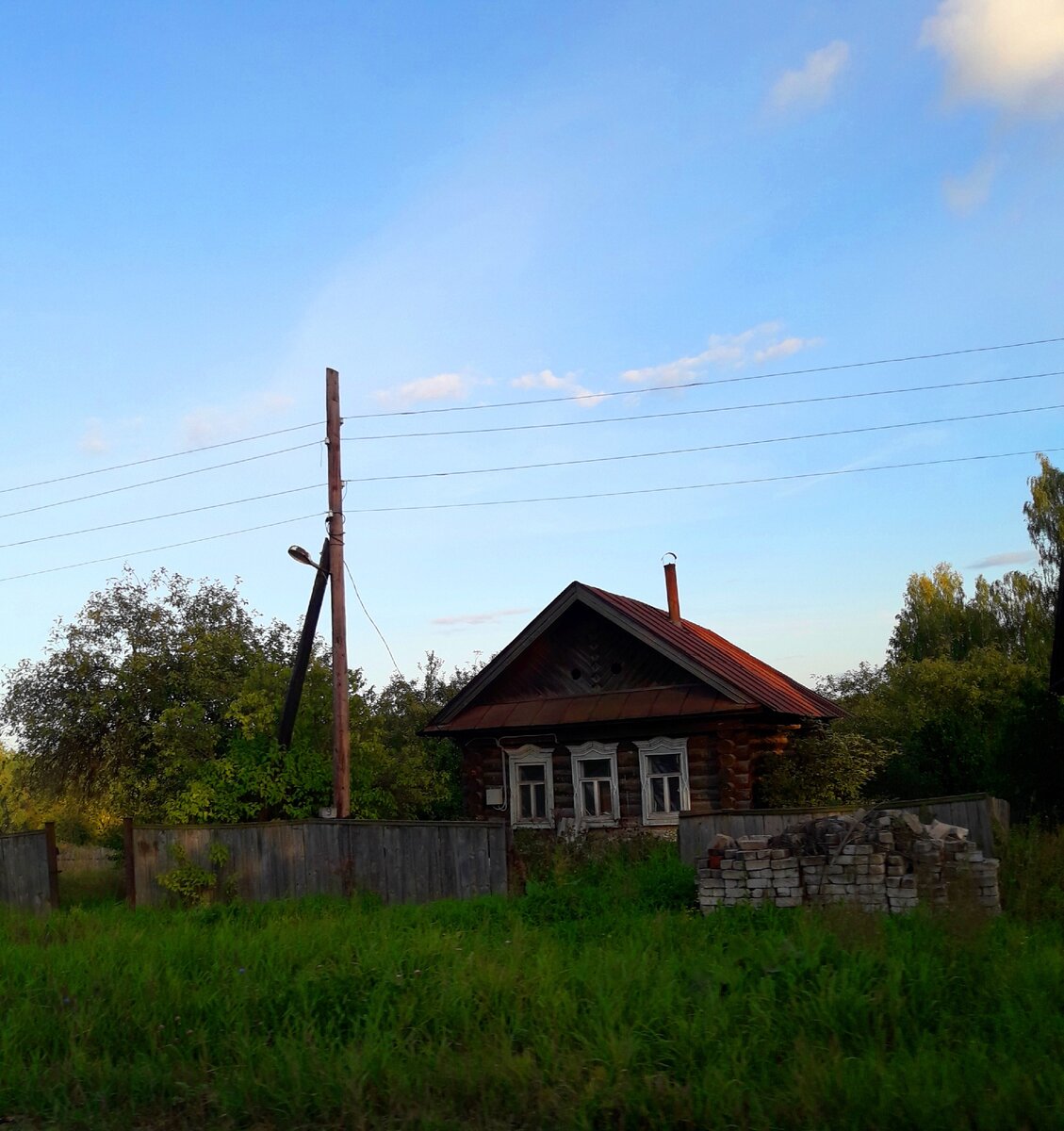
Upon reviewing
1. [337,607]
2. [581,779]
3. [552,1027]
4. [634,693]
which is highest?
[337,607]

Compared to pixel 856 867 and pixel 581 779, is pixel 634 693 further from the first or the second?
pixel 856 867

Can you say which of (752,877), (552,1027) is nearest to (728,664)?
(752,877)

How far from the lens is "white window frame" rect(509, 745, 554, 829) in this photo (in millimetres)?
24031

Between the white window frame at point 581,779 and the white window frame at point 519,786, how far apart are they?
22.4 inches

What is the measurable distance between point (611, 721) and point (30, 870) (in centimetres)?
1104

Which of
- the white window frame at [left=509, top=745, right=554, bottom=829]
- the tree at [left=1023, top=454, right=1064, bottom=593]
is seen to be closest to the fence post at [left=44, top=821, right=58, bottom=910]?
the white window frame at [left=509, top=745, right=554, bottom=829]

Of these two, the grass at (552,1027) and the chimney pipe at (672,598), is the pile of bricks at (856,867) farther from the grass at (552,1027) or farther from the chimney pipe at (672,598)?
the chimney pipe at (672,598)

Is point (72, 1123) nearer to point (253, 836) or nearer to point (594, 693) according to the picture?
point (253, 836)

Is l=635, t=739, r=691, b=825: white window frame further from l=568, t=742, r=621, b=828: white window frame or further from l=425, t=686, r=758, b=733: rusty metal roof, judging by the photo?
l=425, t=686, r=758, b=733: rusty metal roof

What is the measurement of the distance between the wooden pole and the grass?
686cm

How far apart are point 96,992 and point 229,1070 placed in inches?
97.0

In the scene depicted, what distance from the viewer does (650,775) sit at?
23062 millimetres

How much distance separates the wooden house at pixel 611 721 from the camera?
72.9 ft

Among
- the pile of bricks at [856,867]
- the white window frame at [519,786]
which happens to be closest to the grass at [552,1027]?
the pile of bricks at [856,867]
